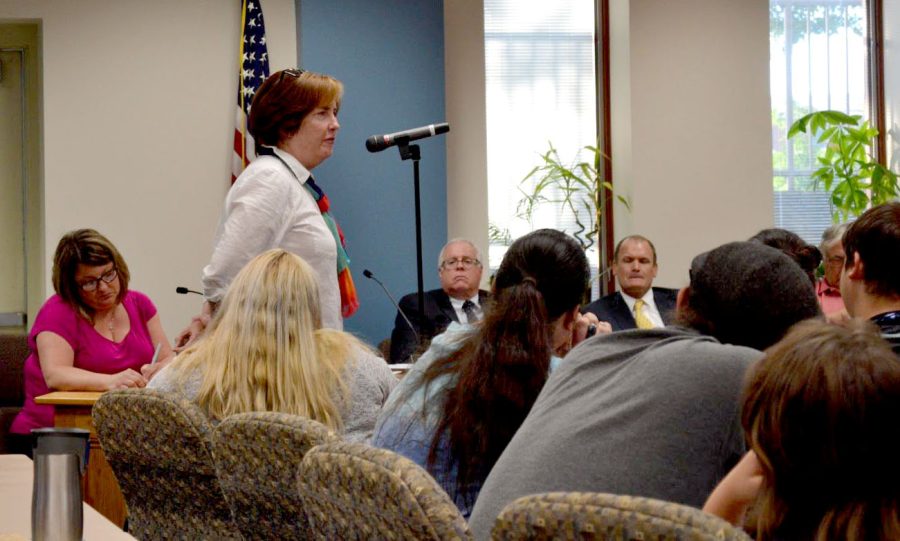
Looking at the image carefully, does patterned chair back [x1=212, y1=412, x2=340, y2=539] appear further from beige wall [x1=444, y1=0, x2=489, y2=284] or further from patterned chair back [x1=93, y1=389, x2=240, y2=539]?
beige wall [x1=444, y1=0, x2=489, y2=284]

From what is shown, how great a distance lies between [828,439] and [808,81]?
648 centimetres

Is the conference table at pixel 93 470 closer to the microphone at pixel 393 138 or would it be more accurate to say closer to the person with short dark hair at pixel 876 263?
the microphone at pixel 393 138

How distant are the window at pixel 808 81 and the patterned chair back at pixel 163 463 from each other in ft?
18.0

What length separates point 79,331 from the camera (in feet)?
13.3

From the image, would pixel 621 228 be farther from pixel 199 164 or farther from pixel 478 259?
pixel 199 164

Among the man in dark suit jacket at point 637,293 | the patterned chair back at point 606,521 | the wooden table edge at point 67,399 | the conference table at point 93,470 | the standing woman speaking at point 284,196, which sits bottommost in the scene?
the conference table at point 93,470

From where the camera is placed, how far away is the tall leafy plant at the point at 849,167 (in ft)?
21.8

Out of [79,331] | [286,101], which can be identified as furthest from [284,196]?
[79,331]

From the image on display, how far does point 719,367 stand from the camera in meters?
1.63

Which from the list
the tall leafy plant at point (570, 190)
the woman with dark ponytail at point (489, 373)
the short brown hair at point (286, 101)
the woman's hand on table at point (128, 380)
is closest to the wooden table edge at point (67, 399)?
the woman's hand on table at point (128, 380)

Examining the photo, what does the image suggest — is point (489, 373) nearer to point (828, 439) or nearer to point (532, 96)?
point (828, 439)

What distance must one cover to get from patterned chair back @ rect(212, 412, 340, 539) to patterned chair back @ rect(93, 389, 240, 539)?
8.6 inches

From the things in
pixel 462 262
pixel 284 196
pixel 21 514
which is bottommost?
pixel 21 514

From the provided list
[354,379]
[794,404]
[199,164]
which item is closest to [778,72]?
[199,164]
